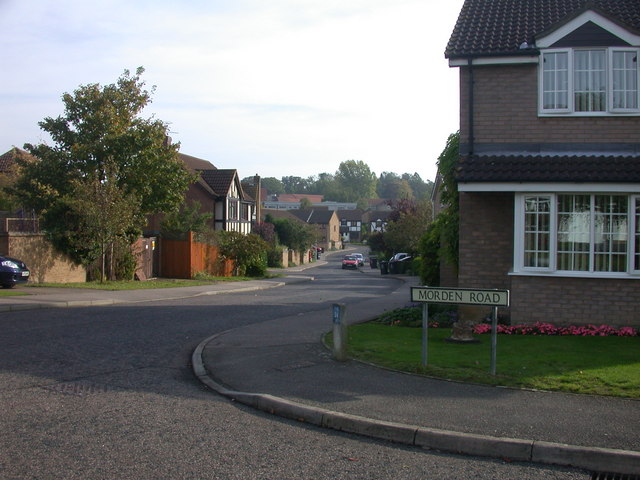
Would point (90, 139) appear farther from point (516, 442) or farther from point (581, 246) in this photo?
point (516, 442)

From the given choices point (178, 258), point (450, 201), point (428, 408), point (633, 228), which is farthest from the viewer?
point (178, 258)

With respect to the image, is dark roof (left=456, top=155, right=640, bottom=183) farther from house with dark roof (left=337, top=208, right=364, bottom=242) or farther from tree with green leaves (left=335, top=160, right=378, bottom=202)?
tree with green leaves (left=335, top=160, right=378, bottom=202)

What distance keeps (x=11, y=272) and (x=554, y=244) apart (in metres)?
16.9

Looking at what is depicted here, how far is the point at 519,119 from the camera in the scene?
1427cm

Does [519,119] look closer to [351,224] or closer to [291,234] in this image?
[291,234]

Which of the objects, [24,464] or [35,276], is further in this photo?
[35,276]

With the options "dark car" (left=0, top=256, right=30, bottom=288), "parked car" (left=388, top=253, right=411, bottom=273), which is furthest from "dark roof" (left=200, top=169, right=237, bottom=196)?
"dark car" (left=0, top=256, right=30, bottom=288)

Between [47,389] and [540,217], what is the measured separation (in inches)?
378

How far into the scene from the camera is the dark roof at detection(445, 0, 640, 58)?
561 inches

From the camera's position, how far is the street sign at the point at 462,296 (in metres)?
8.77

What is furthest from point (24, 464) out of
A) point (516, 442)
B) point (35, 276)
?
point (35, 276)

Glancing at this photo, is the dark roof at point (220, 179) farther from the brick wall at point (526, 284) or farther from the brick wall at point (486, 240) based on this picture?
the brick wall at point (526, 284)

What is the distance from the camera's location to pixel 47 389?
27.5ft

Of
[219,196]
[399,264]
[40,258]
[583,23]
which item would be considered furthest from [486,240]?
[219,196]
